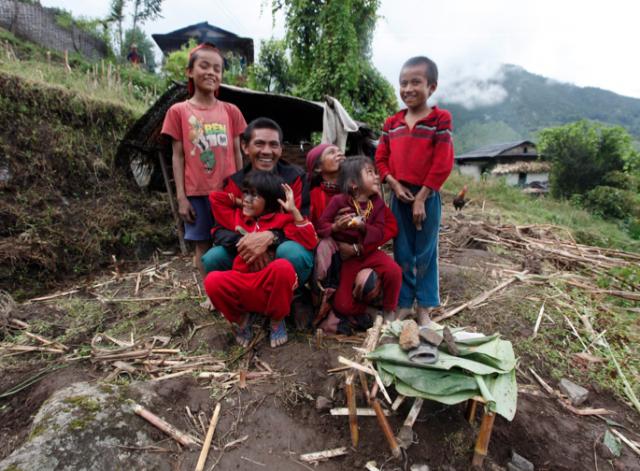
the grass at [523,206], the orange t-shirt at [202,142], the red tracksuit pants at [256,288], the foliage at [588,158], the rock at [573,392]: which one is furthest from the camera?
the foliage at [588,158]

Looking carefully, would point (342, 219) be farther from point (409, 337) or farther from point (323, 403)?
point (323, 403)

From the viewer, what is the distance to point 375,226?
273cm

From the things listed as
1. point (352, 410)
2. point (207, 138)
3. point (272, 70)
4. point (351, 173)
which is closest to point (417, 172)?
point (351, 173)

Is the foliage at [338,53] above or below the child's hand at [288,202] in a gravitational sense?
above

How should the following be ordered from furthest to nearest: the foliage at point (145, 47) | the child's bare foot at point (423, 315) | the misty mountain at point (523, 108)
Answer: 1. the misty mountain at point (523, 108)
2. the foliage at point (145, 47)
3. the child's bare foot at point (423, 315)

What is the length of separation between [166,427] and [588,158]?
26.2 metres

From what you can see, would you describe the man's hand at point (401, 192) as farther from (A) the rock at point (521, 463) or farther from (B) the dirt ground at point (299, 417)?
(A) the rock at point (521, 463)

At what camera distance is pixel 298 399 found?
2.08 meters

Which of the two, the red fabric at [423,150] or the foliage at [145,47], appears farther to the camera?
the foliage at [145,47]

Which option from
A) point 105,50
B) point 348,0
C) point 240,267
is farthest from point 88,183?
point 105,50

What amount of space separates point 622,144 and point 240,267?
1053 inches

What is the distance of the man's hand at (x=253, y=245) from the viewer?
2.47m

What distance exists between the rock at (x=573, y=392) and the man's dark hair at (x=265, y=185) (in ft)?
8.27

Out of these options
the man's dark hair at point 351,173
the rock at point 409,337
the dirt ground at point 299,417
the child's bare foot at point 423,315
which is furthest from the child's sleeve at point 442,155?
the dirt ground at point 299,417
